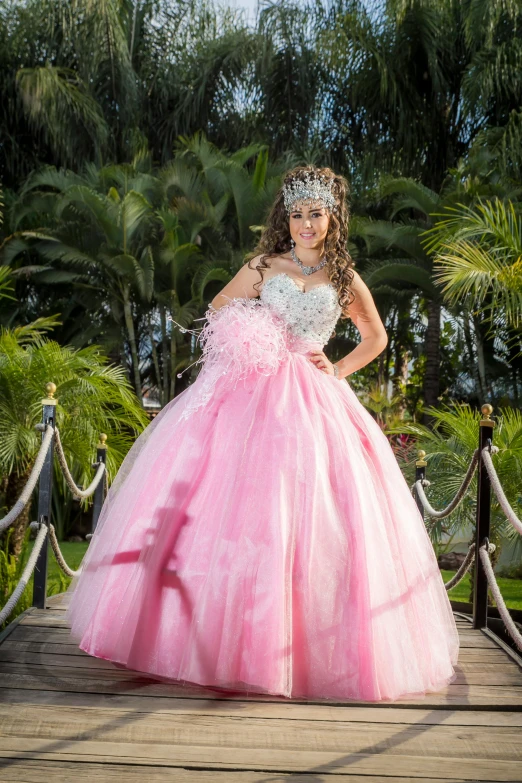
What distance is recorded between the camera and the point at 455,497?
4707 millimetres

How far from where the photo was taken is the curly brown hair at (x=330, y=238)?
398cm

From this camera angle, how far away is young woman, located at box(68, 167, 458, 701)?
3.06 m

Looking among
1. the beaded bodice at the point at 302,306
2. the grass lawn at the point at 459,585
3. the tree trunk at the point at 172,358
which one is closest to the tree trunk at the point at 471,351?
the grass lawn at the point at 459,585

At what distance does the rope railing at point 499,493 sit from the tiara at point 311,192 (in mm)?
1484

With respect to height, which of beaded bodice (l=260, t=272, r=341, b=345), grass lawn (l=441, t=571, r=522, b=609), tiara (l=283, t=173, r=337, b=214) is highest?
tiara (l=283, t=173, r=337, b=214)

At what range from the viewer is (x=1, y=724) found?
2764 mm

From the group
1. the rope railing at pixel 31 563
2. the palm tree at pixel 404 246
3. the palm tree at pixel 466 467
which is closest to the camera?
the rope railing at pixel 31 563

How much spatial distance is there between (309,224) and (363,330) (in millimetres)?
611

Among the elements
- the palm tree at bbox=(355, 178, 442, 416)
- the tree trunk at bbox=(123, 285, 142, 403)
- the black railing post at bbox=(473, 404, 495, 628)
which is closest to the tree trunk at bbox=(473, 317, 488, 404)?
the palm tree at bbox=(355, 178, 442, 416)

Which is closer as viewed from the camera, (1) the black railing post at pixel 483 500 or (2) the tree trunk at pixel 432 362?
(1) the black railing post at pixel 483 500

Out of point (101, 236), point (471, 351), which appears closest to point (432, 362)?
point (471, 351)

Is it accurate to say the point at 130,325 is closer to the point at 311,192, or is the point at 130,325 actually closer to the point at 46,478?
the point at 46,478

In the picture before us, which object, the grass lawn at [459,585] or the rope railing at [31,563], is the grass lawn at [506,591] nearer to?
the grass lawn at [459,585]

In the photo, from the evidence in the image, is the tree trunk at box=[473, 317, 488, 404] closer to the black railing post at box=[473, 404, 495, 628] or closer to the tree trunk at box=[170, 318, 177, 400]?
the tree trunk at box=[170, 318, 177, 400]
